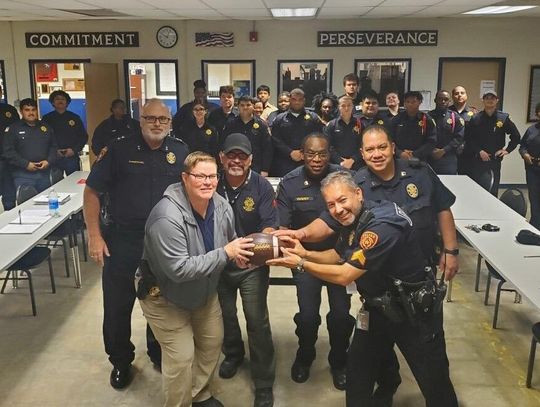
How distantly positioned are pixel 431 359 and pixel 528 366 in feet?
4.52

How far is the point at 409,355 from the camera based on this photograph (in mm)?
2707

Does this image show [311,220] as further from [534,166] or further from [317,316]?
[534,166]

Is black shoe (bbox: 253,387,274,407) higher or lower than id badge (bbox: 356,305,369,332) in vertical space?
lower

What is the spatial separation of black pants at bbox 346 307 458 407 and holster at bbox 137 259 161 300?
40.6 inches

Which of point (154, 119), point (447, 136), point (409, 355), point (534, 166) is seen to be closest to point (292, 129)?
point (447, 136)

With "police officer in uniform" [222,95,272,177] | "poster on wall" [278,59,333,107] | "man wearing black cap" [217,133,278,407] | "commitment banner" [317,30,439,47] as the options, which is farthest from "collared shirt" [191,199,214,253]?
"commitment banner" [317,30,439,47]

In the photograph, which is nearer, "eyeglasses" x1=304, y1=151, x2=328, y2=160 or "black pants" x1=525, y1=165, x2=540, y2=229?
"eyeglasses" x1=304, y1=151, x2=328, y2=160

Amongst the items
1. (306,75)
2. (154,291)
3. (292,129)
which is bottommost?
(154,291)

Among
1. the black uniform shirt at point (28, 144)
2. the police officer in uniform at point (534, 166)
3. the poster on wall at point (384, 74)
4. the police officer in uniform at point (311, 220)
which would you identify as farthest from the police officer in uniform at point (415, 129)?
the black uniform shirt at point (28, 144)

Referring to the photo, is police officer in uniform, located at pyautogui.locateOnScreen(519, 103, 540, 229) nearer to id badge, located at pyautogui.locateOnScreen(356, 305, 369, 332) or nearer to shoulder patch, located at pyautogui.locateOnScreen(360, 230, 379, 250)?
id badge, located at pyautogui.locateOnScreen(356, 305, 369, 332)

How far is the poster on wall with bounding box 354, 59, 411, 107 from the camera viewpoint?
9.27m

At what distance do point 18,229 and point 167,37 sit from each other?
5.81 metres

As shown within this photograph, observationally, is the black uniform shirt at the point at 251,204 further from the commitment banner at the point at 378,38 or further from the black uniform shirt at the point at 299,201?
the commitment banner at the point at 378,38

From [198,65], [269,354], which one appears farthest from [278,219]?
[198,65]
